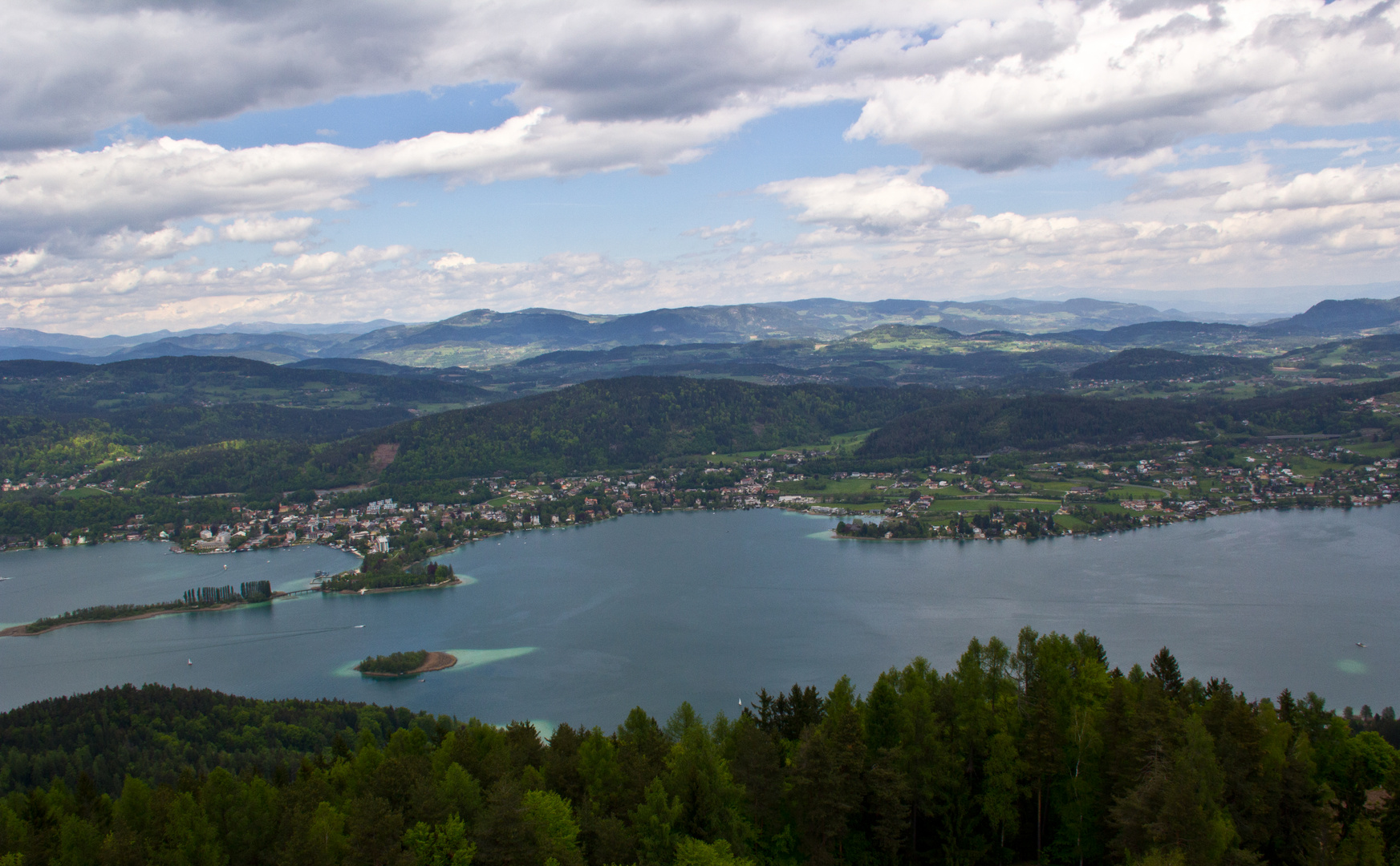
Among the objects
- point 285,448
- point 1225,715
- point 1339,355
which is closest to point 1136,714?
point 1225,715

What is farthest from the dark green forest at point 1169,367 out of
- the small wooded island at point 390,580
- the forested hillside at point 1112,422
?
the small wooded island at point 390,580

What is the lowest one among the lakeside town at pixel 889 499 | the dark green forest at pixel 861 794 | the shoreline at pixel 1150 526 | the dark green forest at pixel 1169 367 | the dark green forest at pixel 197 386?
the shoreline at pixel 1150 526

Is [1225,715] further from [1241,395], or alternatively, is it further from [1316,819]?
[1241,395]

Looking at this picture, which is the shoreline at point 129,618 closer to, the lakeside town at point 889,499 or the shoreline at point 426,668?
the lakeside town at point 889,499

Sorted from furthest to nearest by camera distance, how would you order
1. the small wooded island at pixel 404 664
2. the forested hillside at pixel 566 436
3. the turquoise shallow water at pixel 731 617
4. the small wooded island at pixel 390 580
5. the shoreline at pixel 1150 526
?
the forested hillside at pixel 566 436
the shoreline at pixel 1150 526
the small wooded island at pixel 390 580
the small wooded island at pixel 404 664
the turquoise shallow water at pixel 731 617

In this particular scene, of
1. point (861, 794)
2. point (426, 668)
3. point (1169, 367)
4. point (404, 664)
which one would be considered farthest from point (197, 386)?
point (861, 794)

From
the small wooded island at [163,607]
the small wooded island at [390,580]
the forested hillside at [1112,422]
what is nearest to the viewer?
the small wooded island at [163,607]

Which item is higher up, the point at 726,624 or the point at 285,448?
the point at 285,448
